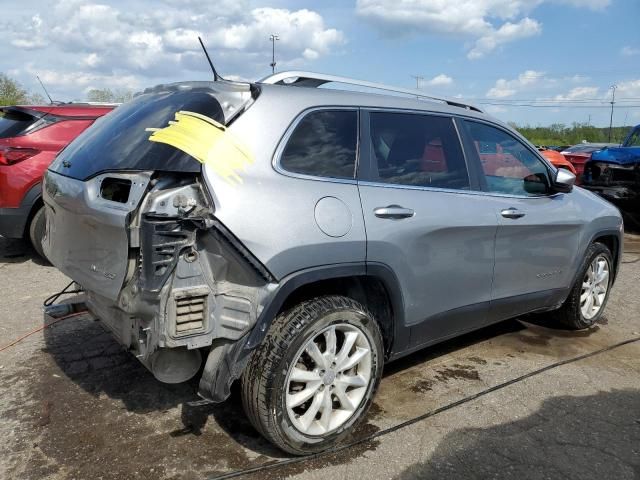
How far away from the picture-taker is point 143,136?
285 cm

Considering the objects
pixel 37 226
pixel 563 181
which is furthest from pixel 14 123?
pixel 563 181

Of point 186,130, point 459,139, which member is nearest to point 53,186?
point 186,130

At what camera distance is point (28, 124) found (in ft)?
22.2

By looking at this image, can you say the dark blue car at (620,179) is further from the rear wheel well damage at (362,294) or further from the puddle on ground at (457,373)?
the rear wheel well damage at (362,294)

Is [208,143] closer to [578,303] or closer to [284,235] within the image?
[284,235]

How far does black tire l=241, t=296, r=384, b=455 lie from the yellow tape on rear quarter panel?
756mm

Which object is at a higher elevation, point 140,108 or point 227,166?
point 140,108

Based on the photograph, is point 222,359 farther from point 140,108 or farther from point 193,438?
point 140,108

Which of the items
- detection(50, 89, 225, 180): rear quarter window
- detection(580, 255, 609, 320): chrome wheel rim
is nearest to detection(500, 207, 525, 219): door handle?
detection(580, 255, 609, 320): chrome wheel rim

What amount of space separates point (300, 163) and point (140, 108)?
3.23 feet

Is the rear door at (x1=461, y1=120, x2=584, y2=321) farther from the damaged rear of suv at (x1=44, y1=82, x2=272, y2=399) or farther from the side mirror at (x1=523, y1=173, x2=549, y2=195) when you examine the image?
the damaged rear of suv at (x1=44, y1=82, x2=272, y2=399)

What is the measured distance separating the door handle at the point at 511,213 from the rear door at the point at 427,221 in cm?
15

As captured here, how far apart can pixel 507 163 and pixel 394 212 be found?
5.04ft

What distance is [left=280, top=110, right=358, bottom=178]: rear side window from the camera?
2.94 m
